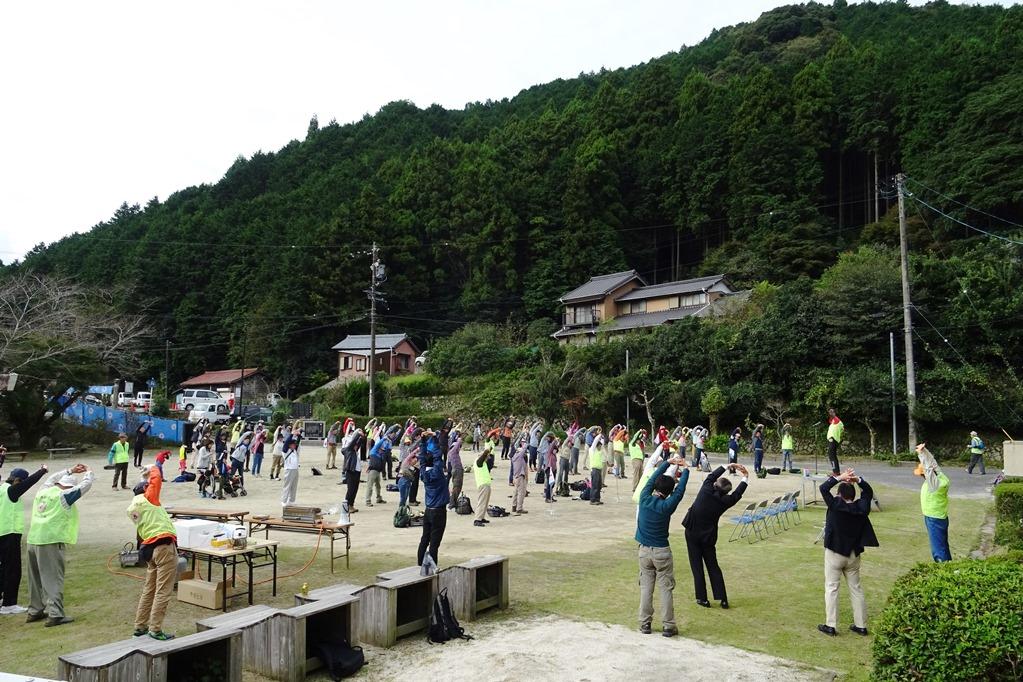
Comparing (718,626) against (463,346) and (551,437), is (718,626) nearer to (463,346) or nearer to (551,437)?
(551,437)

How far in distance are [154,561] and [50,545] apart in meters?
1.64

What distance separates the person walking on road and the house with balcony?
1469 inches

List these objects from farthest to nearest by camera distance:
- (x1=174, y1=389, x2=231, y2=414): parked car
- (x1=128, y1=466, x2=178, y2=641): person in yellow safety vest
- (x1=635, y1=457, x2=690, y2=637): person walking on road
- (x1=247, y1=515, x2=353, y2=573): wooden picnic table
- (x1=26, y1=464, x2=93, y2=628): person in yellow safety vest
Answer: (x1=174, y1=389, x2=231, y2=414): parked car
(x1=247, y1=515, x2=353, y2=573): wooden picnic table
(x1=26, y1=464, x2=93, y2=628): person in yellow safety vest
(x1=635, y1=457, x2=690, y2=637): person walking on road
(x1=128, y1=466, x2=178, y2=641): person in yellow safety vest

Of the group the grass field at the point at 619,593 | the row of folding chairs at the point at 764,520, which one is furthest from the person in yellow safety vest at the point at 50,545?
the row of folding chairs at the point at 764,520

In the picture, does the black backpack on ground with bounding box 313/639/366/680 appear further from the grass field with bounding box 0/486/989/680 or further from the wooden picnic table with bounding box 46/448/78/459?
the wooden picnic table with bounding box 46/448/78/459

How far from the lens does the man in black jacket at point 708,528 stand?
8141 millimetres

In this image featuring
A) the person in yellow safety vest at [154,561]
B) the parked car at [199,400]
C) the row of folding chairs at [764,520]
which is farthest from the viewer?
the parked car at [199,400]

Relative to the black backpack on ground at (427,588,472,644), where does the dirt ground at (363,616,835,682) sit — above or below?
below

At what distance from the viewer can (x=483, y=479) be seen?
13305mm

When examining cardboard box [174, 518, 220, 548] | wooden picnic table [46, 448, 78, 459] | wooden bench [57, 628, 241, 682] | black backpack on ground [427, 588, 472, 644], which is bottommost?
wooden picnic table [46, 448, 78, 459]

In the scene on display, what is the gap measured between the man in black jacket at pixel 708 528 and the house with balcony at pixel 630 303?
36.1 metres

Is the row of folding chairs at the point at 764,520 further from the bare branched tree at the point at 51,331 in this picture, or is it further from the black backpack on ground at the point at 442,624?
the bare branched tree at the point at 51,331

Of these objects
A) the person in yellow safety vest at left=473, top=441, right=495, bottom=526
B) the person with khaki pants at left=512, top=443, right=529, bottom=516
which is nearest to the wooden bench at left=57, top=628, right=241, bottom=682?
the person in yellow safety vest at left=473, top=441, right=495, bottom=526

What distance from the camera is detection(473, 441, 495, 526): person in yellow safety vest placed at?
1315 centimetres
